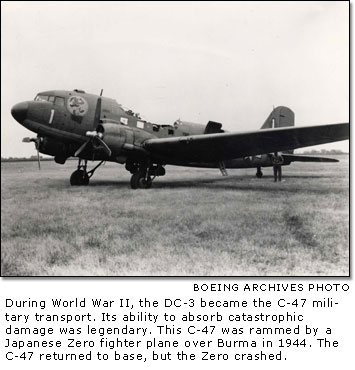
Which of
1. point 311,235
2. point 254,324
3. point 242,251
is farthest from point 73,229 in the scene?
point 311,235

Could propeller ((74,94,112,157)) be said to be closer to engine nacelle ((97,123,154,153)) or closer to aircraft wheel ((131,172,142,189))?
engine nacelle ((97,123,154,153))

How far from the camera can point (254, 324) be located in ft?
13.0

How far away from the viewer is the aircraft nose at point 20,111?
329 inches

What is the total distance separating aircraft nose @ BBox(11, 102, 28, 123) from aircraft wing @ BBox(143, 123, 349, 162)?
352 centimetres

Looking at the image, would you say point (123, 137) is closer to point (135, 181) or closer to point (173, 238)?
point (135, 181)

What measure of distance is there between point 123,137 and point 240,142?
3.49 metres

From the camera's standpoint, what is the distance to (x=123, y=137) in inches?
388

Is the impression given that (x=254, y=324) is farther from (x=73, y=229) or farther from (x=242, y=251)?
(x=73, y=229)

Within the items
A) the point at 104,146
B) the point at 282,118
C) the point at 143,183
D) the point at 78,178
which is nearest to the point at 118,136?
the point at 104,146

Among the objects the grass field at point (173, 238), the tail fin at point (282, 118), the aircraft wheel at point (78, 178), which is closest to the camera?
the grass field at point (173, 238)

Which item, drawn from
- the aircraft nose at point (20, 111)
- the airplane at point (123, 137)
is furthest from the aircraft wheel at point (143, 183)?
the aircraft nose at point (20, 111)

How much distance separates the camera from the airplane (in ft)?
29.4

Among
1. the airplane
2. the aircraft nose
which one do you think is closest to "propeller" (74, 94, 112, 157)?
the airplane

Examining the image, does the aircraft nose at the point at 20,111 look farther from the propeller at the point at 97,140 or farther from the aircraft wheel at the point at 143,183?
the aircraft wheel at the point at 143,183
